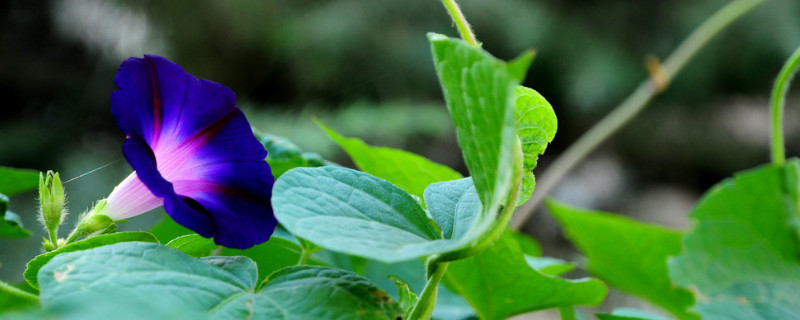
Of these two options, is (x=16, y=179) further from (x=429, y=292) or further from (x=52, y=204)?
(x=429, y=292)

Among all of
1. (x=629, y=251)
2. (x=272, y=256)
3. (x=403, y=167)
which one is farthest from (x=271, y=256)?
(x=629, y=251)

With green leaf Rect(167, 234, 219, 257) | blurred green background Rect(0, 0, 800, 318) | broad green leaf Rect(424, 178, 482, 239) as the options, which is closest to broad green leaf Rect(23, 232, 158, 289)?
green leaf Rect(167, 234, 219, 257)

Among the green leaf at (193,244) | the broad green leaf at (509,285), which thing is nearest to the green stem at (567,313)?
the broad green leaf at (509,285)

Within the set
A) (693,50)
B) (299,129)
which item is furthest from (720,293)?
(299,129)

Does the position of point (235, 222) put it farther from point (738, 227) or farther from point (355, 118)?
point (355, 118)

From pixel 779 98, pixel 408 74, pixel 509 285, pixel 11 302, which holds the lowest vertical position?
pixel 11 302
